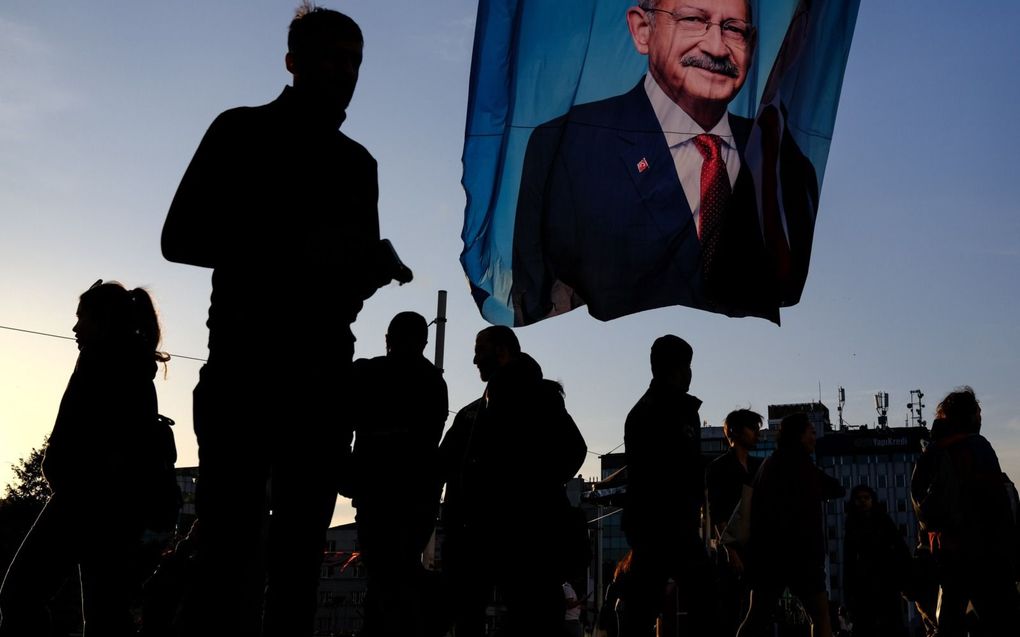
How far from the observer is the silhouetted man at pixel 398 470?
18.1 ft

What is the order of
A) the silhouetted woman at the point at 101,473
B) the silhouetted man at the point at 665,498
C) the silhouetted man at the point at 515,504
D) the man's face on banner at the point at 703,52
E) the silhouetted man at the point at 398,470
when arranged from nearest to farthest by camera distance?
1. the silhouetted woman at the point at 101,473
2. the silhouetted man at the point at 398,470
3. the silhouetted man at the point at 515,504
4. the silhouetted man at the point at 665,498
5. the man's face on banner at the point at 703,52

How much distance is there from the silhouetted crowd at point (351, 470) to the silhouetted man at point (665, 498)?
1 centimetres

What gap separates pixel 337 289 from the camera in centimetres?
285

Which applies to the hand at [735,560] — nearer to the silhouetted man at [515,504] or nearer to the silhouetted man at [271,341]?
the silhouetted man at [515,504]

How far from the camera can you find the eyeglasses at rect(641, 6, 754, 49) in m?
8.41

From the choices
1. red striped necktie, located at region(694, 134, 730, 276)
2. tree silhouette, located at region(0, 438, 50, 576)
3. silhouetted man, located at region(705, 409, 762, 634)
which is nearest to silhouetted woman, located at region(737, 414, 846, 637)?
silhouetted man, located at region(705, 409, 762, 634)

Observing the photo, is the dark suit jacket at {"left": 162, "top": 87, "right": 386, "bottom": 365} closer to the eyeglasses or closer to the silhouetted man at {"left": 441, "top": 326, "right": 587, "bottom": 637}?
the silhouetted man at {"left": 441, "top": 326, "right": 587, "bottom": 637}

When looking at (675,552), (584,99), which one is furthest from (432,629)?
(584,99)

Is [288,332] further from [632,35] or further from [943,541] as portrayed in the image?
[632,35]

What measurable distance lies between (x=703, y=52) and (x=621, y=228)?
147 cm

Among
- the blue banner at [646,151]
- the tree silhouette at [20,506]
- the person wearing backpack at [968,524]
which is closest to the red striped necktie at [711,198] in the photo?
the blue banner at [646,151]

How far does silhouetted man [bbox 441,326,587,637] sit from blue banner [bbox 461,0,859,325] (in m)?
2.20

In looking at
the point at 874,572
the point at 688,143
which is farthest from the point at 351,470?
the point at 874,572

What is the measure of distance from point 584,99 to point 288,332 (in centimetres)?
608
